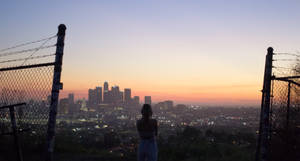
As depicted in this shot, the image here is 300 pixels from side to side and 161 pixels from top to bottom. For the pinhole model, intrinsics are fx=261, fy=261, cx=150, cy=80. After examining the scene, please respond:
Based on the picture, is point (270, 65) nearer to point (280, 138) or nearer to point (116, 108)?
point (280, 138)

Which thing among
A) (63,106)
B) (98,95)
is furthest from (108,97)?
(63,106)

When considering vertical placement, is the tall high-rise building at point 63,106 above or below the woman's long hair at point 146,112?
below

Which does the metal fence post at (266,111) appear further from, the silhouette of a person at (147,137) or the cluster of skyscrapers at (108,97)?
the cluster of skyscrapers at (108,97)

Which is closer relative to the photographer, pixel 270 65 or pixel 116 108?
pixel 270 65

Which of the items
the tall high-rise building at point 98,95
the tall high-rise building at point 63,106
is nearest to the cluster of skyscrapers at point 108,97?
the tall high-rise building at point 98,95

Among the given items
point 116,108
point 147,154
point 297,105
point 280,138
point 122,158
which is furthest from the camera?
point 116,108

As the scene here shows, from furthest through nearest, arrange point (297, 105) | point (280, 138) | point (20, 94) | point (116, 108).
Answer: point (116, 108), point (297, 105), point (280, 138), point (20, 94)

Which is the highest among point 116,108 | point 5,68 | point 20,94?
point 5,68

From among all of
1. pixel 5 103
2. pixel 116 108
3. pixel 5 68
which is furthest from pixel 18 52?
pixel 116 108

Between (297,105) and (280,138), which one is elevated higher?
(297,105)
